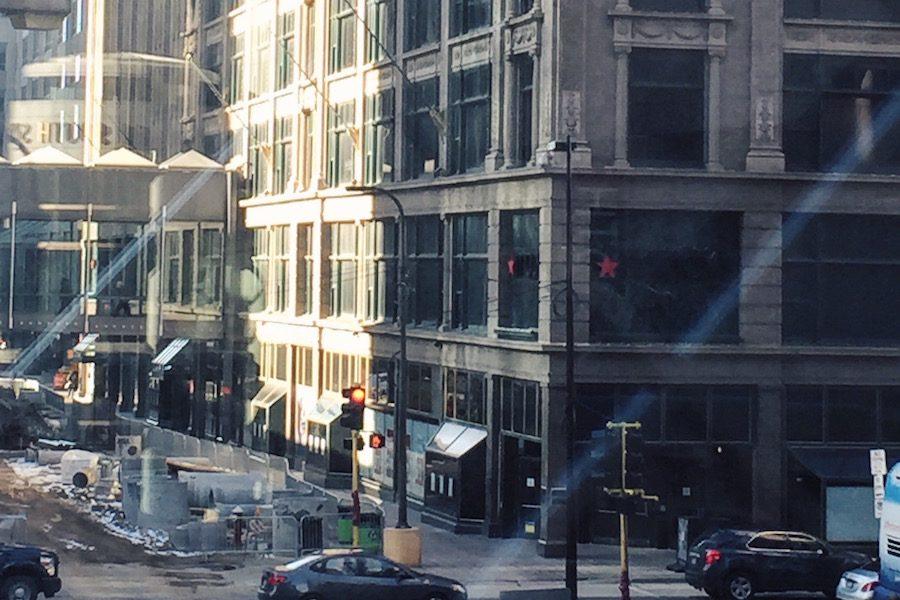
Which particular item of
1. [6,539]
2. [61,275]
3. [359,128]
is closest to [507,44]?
[359,128]

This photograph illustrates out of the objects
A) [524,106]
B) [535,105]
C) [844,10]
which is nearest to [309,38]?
[524,106]

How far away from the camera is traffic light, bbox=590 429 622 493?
3472cm

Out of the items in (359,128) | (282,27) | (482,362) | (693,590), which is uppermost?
(282,27)

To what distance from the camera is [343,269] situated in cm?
6569

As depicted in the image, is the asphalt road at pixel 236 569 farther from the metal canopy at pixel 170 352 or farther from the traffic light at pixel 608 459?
the metal canopy at pixel 170 352

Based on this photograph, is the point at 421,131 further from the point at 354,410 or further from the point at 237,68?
the point at 237,68

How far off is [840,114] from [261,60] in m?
35.9

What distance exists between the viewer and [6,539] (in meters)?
42.3

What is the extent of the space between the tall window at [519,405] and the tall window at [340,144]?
1755 centimetres

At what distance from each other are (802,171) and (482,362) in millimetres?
10879

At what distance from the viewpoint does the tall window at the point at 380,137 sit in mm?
60000

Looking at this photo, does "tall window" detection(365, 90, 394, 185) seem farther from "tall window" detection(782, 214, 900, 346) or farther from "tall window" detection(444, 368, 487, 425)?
"tall window" detection(782, 214, 900, 346)

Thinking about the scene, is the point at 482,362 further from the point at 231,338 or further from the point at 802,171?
the point at 231,338

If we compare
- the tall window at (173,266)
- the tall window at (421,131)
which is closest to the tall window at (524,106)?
the tall window at (421,131)
